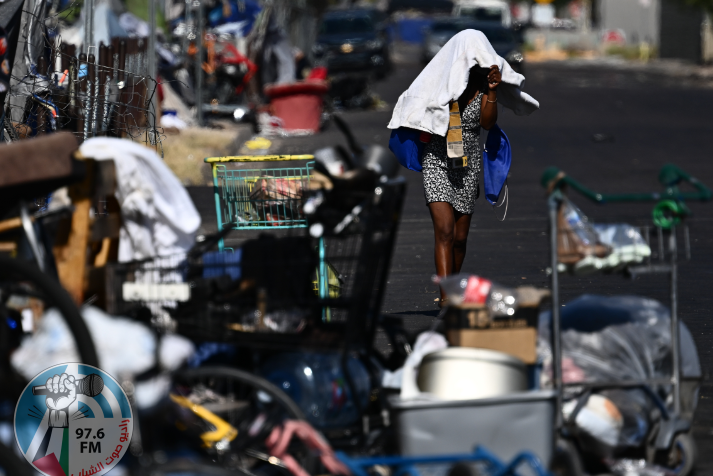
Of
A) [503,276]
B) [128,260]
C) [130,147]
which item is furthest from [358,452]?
[503,276]

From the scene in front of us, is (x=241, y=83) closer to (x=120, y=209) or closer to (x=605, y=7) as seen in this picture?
(x=120, y=209)

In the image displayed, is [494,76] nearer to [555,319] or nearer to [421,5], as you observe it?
[555,319]

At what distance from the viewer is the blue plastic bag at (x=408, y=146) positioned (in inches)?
240

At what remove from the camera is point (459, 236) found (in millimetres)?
6293

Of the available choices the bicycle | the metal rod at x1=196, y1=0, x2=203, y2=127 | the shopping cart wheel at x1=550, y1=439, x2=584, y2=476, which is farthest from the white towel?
the metal rod at x1=196, y1=0, x2=203, y2=127

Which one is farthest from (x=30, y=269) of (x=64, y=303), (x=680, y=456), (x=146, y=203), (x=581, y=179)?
(x=581, y=179)

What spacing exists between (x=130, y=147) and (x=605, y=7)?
189 ft

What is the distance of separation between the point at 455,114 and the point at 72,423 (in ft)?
10.2

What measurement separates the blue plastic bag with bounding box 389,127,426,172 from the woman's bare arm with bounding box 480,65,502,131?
1.30 ft

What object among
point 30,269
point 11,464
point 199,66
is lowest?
point 11,464

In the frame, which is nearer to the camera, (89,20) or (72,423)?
(72,423)

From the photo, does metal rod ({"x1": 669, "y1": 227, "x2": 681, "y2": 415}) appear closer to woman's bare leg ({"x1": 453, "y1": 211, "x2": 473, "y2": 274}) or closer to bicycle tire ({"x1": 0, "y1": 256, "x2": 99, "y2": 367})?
bicycle tire ({"x1": 0, "y1": 256, "x2": 99, "y2": 367})

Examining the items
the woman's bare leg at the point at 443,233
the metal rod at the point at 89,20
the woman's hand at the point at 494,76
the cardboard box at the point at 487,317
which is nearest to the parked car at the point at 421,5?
the metal rod at the point at 89,20

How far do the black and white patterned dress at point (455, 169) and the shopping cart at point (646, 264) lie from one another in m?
2.14
